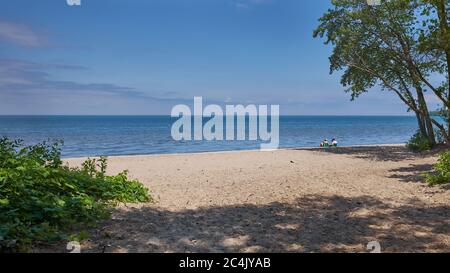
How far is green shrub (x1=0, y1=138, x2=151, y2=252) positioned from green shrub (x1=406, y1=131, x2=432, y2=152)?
2105cm

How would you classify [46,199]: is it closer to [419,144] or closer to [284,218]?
[284,218]

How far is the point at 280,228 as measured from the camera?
22.9 feet

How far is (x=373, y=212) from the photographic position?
8.20 m

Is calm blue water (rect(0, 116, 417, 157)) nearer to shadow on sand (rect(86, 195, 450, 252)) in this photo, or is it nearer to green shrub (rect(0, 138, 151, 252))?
green shrub (rect(0, 138, 151, 252))

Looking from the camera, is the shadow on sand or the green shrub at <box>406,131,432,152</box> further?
the green shrub at <box>406,131,432,152</box>

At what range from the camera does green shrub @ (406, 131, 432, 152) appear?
24361 millimetres

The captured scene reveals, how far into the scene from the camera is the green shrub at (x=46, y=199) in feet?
17.8

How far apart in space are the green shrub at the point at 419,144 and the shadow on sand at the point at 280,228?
57.1ft

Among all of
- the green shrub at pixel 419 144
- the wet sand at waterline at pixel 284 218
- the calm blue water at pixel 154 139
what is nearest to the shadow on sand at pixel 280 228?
the wet sand at waterline at pixel 284 218

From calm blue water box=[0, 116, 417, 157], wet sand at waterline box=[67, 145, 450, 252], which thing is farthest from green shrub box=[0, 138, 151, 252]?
calm blue water box=[0, 116, 417, 157]

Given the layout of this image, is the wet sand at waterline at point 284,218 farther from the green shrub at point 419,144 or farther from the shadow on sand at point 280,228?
the green shrub at point 419,144
